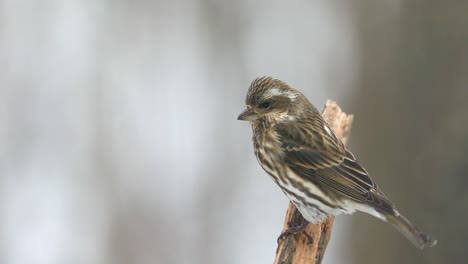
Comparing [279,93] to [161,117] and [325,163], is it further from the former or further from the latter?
[161,117]

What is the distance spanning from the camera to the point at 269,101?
22.7 feet

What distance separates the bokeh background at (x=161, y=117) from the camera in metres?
11.4

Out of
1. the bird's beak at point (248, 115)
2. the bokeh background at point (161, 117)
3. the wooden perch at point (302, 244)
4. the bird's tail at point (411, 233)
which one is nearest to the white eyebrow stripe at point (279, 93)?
the bird's beak at point (248, 115)

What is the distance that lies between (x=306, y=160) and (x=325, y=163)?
7.0 inches

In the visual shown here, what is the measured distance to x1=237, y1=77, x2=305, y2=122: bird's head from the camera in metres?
6.86

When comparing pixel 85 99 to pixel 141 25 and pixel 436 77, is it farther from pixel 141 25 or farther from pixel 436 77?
pixel 436 77

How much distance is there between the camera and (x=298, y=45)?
540 inches

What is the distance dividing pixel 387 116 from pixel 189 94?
587 cm

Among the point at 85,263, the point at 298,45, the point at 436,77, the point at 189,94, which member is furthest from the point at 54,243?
the point at 436,77

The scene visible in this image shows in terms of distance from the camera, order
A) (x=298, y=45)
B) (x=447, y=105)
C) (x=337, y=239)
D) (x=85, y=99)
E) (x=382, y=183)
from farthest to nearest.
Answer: (x=298, y=45)
(x=85, y=99)
(x=337, y=239)
(x=382, y=183)
(x=447, y=105)

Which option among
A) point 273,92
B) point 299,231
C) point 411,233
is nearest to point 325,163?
point 299,231

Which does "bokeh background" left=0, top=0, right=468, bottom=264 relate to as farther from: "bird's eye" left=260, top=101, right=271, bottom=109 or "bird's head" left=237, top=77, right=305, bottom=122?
"bird's eye" left=260, top=101, right=271, bottom=109

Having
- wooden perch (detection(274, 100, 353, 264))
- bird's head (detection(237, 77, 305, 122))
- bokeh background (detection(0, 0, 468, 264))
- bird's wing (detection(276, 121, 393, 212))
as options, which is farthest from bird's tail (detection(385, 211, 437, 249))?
bokeh background (detection(0, 0, 468, 264))

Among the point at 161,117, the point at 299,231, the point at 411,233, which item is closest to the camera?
the point at 411,233
